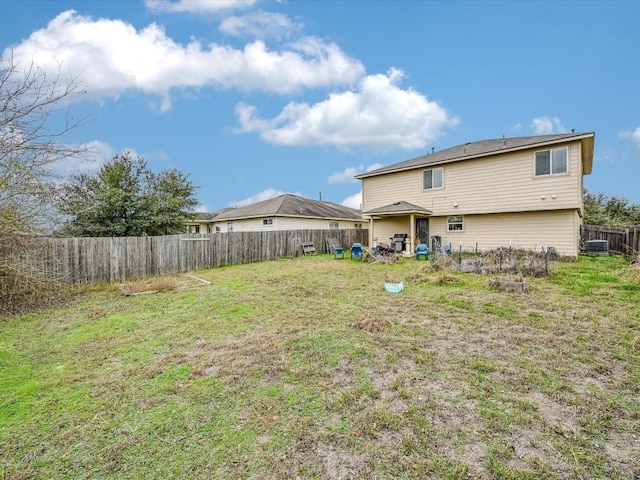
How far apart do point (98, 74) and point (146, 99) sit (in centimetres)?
449

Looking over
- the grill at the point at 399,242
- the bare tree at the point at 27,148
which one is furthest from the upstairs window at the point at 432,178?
the bare tree at the point at 27,148

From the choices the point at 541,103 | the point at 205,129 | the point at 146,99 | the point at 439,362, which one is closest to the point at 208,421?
the point at 439,362

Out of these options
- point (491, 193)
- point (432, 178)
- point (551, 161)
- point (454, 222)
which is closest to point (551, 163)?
point (551, 161)

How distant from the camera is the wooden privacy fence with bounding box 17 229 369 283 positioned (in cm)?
881

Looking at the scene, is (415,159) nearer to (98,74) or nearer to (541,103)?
(541,103)

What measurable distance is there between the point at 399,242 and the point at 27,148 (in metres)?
13.9

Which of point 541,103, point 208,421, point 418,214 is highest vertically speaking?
point 541,103

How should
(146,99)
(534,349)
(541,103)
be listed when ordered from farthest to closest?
1. (541,103)
2. (146,99)
3. (534,349)

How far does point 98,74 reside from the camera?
21.9 ft

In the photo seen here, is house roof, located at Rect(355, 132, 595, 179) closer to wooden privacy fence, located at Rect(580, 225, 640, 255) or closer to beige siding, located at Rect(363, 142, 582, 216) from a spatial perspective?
beige siding, located at Rect(363, 142, 582, 216)

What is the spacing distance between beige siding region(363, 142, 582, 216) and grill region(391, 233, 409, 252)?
6.37 feet

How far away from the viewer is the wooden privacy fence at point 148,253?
8.81 metres

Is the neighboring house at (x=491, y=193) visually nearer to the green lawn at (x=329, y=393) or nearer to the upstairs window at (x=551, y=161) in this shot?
the upstairs window at (x=551, y=161)

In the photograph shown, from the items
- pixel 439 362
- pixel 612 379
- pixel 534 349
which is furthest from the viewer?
pixel 534 349
